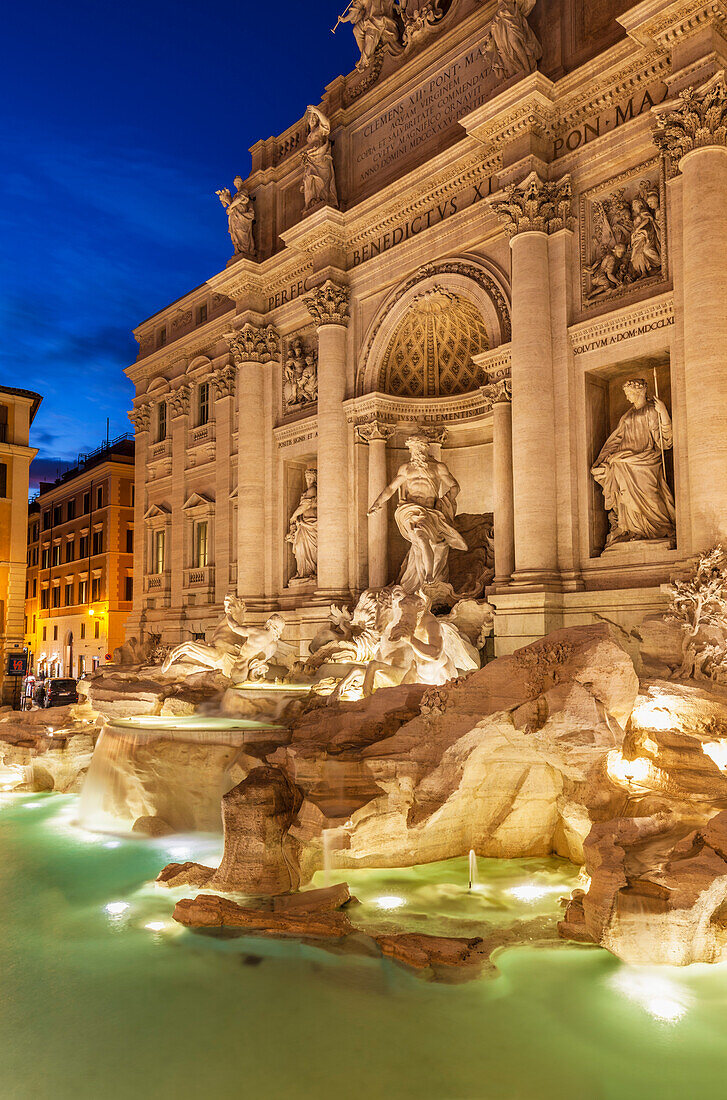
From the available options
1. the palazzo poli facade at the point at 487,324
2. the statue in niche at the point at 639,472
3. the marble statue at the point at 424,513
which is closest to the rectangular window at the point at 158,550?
the palazzo poli facade at the point at 487,324

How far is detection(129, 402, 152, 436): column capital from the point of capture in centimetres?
2950

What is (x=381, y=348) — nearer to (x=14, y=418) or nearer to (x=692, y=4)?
(x=692, y=4)

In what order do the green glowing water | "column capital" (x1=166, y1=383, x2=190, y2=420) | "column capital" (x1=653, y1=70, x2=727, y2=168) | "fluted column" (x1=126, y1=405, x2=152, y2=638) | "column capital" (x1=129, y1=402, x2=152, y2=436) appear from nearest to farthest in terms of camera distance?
the green glowing water
"column capital" (x1=653, y1=70, x2=727, y2=168)
"column capital" (x1=166, y1=383, x2=190, y2=420)
"fluted column" (x1=126, y1=405, x2=152, y2=638)
"column capital" (x1=129, y1=402, x2=152, y2=436)

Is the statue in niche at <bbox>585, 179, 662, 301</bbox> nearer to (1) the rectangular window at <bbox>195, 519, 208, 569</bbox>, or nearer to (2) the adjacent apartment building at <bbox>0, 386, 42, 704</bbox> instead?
(1) the rectangular window at <bbox>195, 519, 208, 569</bbox>

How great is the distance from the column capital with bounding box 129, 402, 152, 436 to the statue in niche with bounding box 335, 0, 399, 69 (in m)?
13.7

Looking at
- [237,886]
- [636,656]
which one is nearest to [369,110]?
[636,656]

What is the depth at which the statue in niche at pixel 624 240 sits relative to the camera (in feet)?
46.7

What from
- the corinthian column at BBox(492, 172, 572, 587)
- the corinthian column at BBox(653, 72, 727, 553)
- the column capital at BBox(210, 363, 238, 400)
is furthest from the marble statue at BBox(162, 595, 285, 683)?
the column capital at BBox(210, 363, 238, 400)

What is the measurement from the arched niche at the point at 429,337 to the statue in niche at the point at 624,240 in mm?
2860

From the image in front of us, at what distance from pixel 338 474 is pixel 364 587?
285 centimetres

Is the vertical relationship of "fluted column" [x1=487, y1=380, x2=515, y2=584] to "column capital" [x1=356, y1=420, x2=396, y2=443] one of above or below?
below

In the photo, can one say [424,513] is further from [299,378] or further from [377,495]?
[299,378]

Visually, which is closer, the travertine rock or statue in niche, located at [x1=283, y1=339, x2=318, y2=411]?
the travertine rock

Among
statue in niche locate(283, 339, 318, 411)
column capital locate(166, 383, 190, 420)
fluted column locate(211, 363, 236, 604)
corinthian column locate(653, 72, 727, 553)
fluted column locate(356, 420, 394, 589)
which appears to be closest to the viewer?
corinthian column locate(653, 72, 727, 553)
